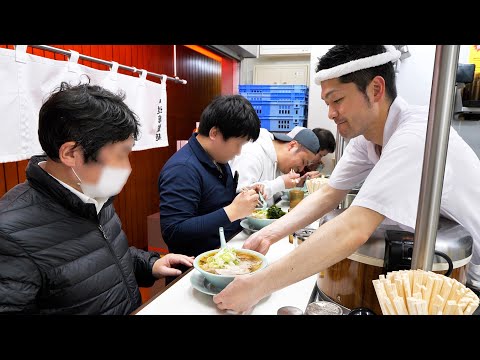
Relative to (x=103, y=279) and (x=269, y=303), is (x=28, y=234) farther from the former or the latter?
(x=269, y=303)

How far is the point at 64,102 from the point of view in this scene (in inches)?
45.9

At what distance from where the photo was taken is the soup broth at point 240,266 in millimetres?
1262

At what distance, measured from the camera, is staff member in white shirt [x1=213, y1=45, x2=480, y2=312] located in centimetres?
102

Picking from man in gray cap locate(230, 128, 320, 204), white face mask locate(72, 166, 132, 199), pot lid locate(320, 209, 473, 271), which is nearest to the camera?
pot lid locate(320, 209, 473, 271)

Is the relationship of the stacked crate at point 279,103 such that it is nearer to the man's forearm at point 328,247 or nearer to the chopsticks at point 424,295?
the man's forearm at point 328,247

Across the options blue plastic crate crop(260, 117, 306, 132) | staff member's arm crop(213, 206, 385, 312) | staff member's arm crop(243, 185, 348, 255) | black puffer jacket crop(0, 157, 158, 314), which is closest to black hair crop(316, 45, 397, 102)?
staff member's arm crop(213, 206, 385, 312)

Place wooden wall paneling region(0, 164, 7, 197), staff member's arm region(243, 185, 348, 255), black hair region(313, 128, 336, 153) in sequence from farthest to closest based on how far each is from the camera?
black hair region(313, 128, 336, 153) < wooden wall paneling region(0, 164, 7, 197) < staff member's arm region(243, 185, 348, 255)

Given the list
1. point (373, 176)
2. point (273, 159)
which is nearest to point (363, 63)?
point (373, 176)

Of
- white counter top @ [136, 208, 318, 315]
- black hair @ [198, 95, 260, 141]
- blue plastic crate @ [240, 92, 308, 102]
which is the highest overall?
blue plastic crate @ [240, 92, 308, 102]

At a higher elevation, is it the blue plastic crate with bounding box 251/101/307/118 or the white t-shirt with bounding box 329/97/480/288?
the blue plastic crate with bounding box 251/101/307/118

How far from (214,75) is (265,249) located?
5211 mm

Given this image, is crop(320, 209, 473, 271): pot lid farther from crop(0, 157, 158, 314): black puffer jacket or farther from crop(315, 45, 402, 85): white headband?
crop(0, 157, 158, 314): black puffer jacket

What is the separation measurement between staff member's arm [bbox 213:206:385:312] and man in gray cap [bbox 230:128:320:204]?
1535 millimetres

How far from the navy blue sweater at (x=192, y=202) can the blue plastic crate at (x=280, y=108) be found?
2345mm
